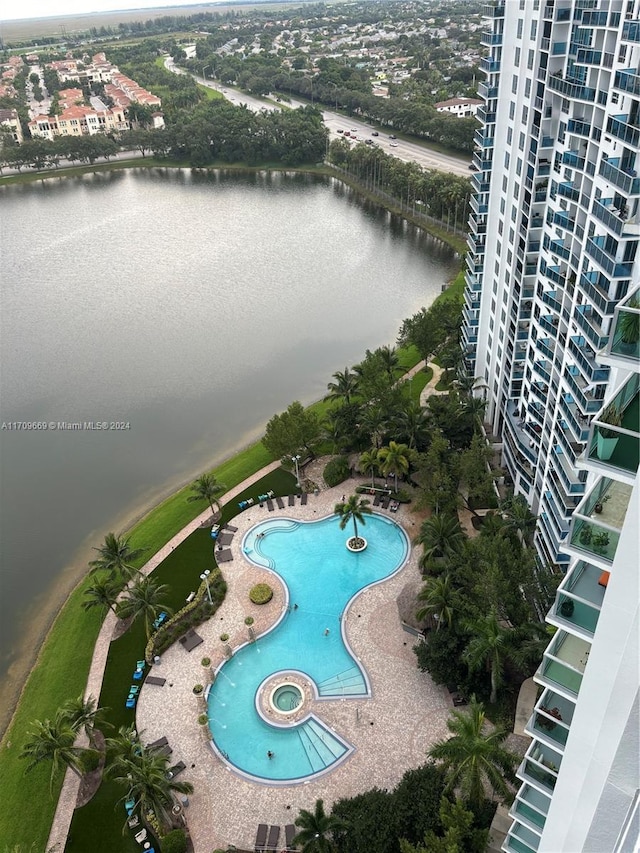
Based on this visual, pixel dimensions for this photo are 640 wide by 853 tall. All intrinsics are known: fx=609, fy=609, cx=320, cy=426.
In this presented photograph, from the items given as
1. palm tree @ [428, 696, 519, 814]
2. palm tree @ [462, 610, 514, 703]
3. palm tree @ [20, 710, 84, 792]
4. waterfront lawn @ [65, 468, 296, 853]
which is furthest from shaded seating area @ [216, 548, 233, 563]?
palm tree @ [428, 696, 519, 814]

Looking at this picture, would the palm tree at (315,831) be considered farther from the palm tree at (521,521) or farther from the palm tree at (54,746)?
the palm tree at (521,521)

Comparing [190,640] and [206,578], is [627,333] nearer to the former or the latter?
[190,640]

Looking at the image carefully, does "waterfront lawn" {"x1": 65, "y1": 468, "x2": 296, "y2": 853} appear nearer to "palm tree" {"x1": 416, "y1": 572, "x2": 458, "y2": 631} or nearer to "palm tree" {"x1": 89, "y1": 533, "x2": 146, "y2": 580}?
"palm tree" {"x1": 89, "y1": 533, "x2": 146, "y2": 580}

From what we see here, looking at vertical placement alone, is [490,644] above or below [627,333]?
below

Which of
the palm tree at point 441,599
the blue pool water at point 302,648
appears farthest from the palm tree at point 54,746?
the palm tree at point 441,599

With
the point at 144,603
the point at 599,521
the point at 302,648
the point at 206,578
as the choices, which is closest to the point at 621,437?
the point at 599,521
